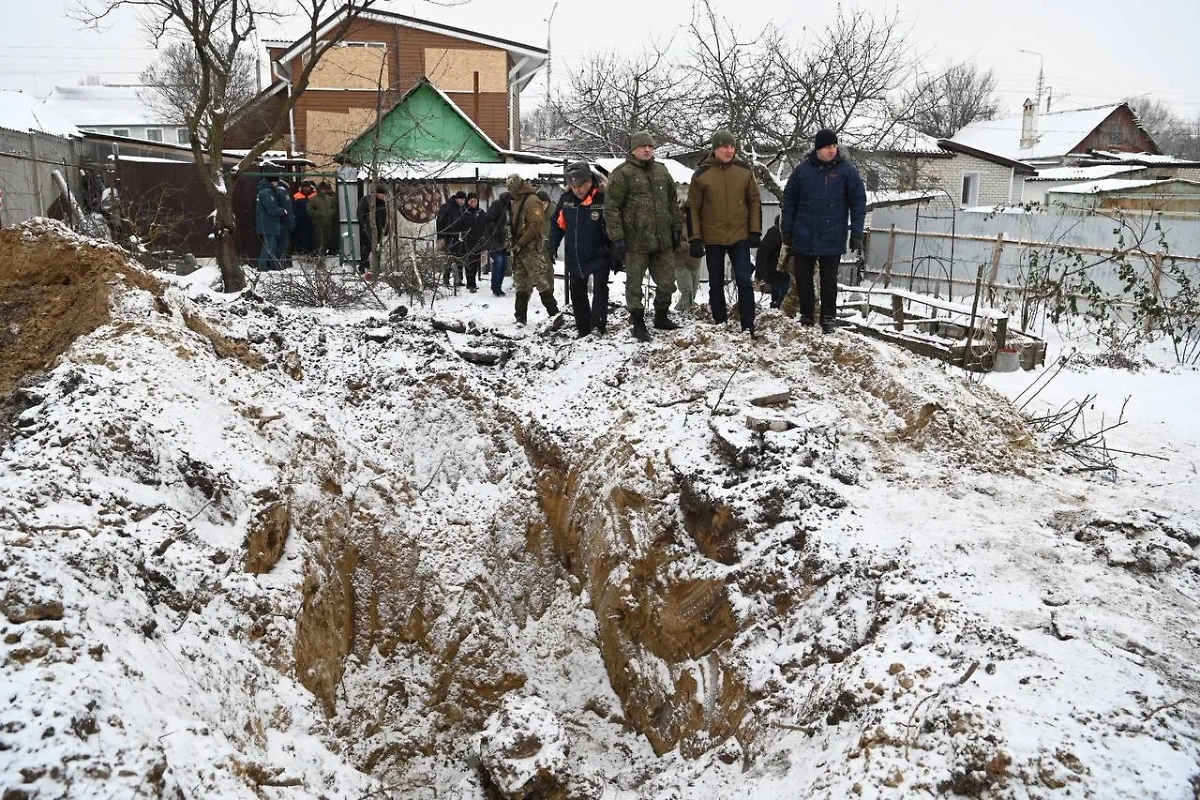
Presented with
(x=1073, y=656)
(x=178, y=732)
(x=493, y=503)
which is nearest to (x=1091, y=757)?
(x=1073, y=656)

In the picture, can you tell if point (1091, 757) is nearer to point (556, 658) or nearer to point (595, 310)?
point (556, 658)

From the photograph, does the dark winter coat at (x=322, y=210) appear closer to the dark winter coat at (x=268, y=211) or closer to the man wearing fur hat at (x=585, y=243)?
the dark winter coat at (x=268, y=211)

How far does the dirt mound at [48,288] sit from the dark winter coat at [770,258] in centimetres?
551

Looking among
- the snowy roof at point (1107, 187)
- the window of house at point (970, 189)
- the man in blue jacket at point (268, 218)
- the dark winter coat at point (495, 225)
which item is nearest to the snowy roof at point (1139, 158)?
the snowy roof at point (1107, 187)

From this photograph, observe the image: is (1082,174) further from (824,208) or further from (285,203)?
(824,208)

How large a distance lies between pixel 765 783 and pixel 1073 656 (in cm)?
122

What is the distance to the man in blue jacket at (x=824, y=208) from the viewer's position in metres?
6.83

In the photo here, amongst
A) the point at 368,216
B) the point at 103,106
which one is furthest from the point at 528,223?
the point at 103,106

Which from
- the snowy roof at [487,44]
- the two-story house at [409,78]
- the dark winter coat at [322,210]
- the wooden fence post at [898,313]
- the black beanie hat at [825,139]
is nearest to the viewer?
the black beanie hat at [825,139]

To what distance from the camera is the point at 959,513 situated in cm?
456

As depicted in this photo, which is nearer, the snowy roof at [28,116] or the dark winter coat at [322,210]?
the dark winter coat at [322,210]

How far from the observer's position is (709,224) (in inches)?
286

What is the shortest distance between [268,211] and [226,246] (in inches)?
112

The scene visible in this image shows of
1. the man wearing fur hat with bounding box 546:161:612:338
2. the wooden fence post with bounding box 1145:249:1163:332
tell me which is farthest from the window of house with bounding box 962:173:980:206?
the man wearing fur hat with bounding box 546:161:612:338
